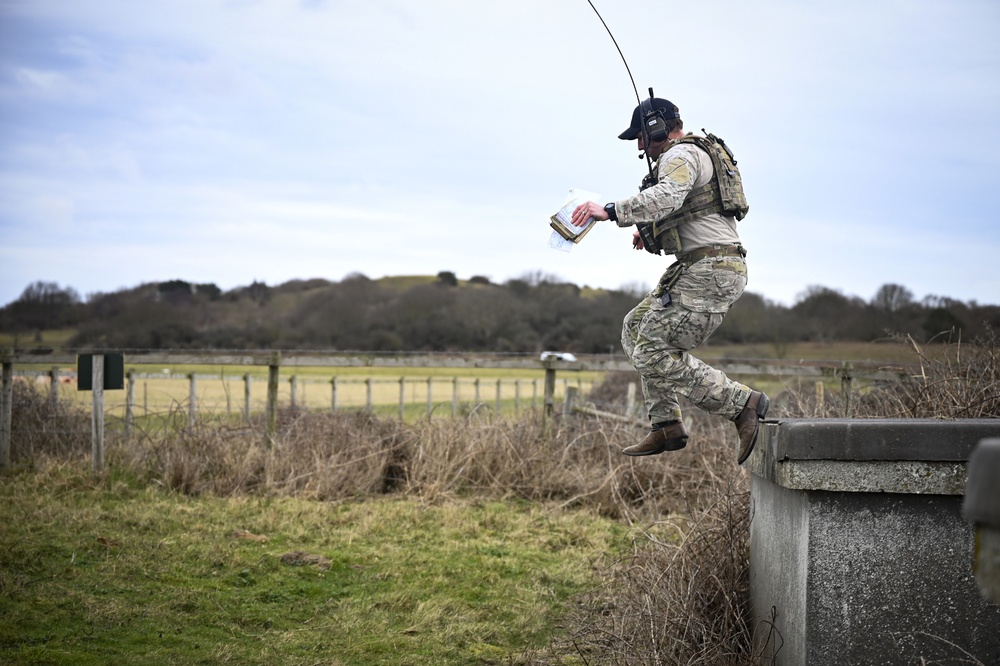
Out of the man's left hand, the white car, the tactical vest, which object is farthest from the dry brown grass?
the man's left hand

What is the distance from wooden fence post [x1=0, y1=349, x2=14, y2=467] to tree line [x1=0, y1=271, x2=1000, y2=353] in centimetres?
515

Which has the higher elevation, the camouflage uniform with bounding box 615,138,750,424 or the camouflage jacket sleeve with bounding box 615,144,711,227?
the camouflage jacket sleeve with bounding box 615,144,711,227

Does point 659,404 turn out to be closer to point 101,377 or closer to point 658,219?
point 658,219

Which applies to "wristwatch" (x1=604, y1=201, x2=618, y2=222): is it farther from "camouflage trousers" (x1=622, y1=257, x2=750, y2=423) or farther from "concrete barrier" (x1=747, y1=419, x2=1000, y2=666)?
"concrete barrier" (x1=747, y1=419, x2=1000, y2=666)

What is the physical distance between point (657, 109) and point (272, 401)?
720cm

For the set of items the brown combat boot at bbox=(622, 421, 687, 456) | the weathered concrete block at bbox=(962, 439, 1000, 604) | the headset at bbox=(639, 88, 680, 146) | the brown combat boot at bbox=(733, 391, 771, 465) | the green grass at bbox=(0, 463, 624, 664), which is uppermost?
the headset at bbox=(639, 88, 680, 146)

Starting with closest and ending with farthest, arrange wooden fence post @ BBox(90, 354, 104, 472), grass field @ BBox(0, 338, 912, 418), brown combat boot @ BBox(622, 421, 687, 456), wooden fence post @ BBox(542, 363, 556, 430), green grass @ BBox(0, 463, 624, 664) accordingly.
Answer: green grass @ BBox(0, 463, 624, 664) → brown combat boot @ BBox(622, 421, 687, 456) → wooden fence post @ BBox(90, 354, 104, 472) → wooden fence post @ BBox(542, 363, 556, 430) → grass field @ BBox(0, 338, 912, 418)

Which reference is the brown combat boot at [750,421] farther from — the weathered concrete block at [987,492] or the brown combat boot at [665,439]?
the weathered concrete block at [987,492]

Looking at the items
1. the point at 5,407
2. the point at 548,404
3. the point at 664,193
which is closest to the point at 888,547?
the point at 664,193

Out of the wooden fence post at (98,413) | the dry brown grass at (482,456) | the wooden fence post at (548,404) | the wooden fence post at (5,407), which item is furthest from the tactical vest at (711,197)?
the wooden fence post at (5,407)

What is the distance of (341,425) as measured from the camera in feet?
35.6

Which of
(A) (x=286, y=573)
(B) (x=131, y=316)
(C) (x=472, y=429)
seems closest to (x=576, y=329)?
(B) (x=131, y=316)

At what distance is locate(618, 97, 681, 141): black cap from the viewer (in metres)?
5.38

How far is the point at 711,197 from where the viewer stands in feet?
17.0
